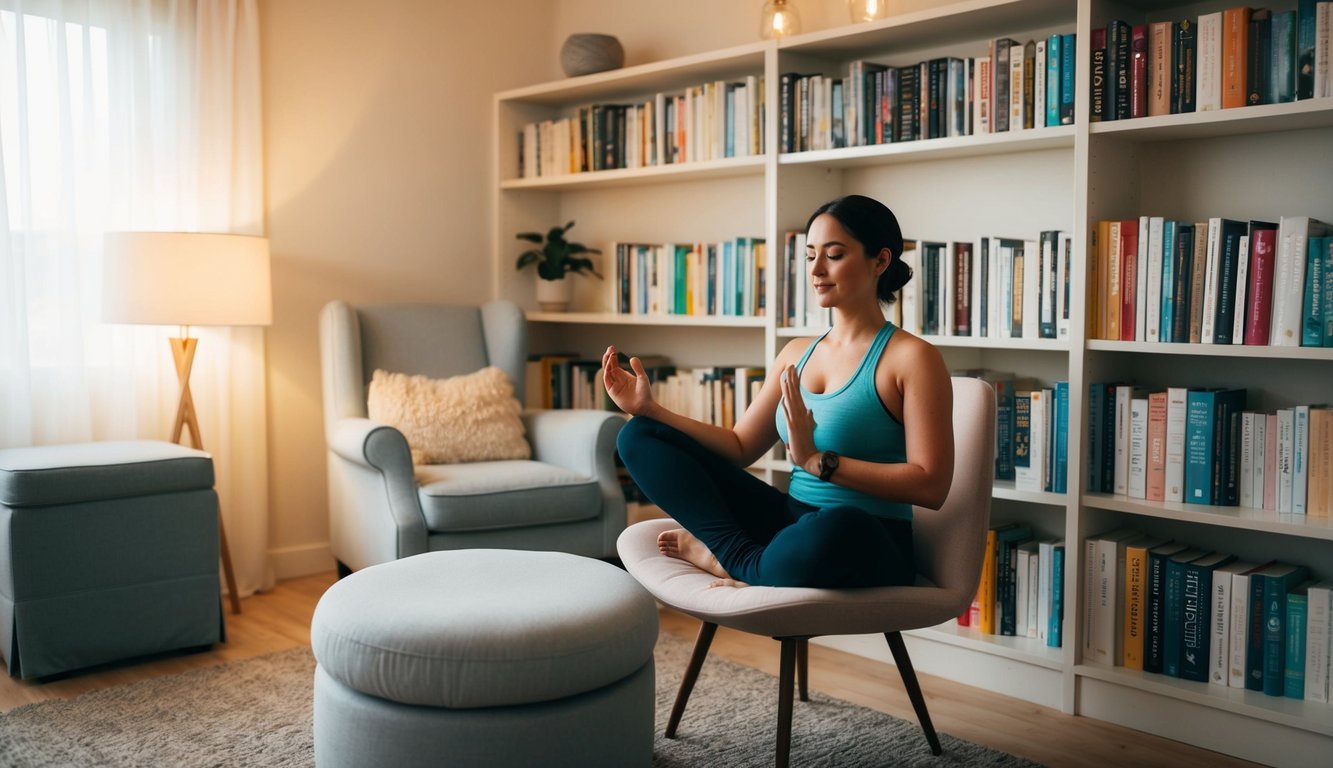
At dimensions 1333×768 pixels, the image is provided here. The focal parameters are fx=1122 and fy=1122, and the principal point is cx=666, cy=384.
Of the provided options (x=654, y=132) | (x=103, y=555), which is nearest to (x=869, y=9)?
(x=654, y=132)

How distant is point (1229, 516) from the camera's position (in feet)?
8.09

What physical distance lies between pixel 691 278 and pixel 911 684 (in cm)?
178

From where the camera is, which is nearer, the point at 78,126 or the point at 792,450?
the point at 792,450

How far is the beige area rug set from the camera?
2.38m

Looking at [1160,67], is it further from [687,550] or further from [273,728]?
[273,728]

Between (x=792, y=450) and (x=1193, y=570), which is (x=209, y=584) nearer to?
(x=792, y=450)

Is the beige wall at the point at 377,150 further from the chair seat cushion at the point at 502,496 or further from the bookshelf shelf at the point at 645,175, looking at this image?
the chair seat cushion at the point at 502,496

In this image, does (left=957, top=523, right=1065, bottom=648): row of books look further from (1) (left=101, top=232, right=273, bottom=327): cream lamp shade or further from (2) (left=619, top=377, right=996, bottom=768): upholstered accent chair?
(1) (left=101, top=232, right=273, bottom=327): cream lamp shade

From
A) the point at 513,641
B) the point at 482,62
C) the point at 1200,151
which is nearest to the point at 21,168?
the point at 482,62

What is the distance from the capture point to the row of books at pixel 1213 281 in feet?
7.84

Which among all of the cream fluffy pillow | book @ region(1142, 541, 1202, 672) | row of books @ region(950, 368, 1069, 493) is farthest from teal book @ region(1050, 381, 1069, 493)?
the cream fluffy pillow

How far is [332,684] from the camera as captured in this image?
6.46ft

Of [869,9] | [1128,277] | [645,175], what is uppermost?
[869,9]

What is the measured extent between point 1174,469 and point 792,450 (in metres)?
1.12
